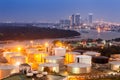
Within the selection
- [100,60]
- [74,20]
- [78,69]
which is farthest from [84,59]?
[74,20]

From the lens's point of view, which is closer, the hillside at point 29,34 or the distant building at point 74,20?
the hillside at point 29,34

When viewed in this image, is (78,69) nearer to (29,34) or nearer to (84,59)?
(84,59)

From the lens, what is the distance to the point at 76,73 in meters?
7.13

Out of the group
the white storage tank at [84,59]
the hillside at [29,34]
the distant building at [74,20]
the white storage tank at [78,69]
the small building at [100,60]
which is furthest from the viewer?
the distant building at [74,20]

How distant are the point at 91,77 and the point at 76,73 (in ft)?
2.63

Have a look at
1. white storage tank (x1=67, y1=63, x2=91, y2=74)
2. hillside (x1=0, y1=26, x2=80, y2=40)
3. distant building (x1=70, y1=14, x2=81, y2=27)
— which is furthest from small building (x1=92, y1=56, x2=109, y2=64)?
distant building (x1=70, y1=14, x2=81, y2=27)

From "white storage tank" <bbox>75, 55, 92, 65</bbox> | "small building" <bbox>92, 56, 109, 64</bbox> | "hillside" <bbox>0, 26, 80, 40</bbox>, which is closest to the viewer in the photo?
"white storage tank" <bbox>75, 55, 92, 65</bbox>

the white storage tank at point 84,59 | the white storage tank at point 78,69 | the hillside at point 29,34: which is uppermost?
A: the hillside at point 29,34

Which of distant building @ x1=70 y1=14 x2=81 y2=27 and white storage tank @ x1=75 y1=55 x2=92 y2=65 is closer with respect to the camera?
white storage tank @ x1=75 y1=55 x2=92 y2=65

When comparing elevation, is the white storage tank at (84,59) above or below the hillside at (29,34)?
below

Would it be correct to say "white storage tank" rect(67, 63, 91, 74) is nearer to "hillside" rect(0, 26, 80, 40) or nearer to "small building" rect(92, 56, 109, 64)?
"small building" rect(92, 56, 109, 64)

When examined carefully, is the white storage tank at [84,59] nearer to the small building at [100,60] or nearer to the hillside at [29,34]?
the small building at [100,60]

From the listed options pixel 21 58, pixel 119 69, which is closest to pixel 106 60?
pixel 119 69

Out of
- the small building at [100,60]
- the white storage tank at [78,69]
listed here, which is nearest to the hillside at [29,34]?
the small building at [100,60]
